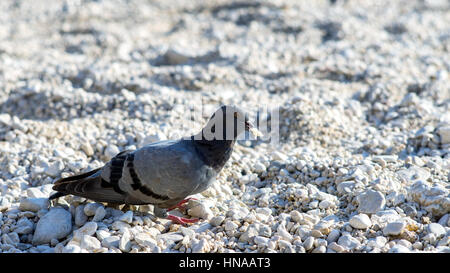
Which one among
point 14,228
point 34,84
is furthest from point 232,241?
point 34,84

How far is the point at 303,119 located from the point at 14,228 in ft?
12.0

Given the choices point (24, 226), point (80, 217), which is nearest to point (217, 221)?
point (80, 217)

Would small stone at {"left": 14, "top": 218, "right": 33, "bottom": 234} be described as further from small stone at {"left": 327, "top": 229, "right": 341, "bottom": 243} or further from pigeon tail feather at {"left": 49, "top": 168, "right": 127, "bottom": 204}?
small stone at {"left": 327, "top": 229, "right": 341, "bottom": 243}

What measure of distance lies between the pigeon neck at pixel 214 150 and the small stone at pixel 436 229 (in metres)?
1.74

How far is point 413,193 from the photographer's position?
455 cm

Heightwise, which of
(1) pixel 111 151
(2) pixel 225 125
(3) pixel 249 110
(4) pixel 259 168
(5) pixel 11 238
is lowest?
(5) pixel 11 238

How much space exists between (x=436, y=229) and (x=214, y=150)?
6.17ft

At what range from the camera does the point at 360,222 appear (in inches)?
163

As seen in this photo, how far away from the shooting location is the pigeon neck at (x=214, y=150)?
175 inches

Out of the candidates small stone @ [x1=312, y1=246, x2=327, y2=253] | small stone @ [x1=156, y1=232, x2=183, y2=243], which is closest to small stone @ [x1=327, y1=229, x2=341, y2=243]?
small stone @ [x1=312, y1=246, x2=327, y2=253]

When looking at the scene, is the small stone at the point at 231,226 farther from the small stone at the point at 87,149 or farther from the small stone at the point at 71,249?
the small stone at the point at 87,149

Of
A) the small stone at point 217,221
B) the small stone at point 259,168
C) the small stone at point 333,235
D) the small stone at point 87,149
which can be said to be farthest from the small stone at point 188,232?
the small stone at point 87,149

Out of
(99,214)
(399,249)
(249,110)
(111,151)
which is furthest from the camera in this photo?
(249,110)

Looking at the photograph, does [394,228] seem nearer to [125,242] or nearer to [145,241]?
[145,241]
